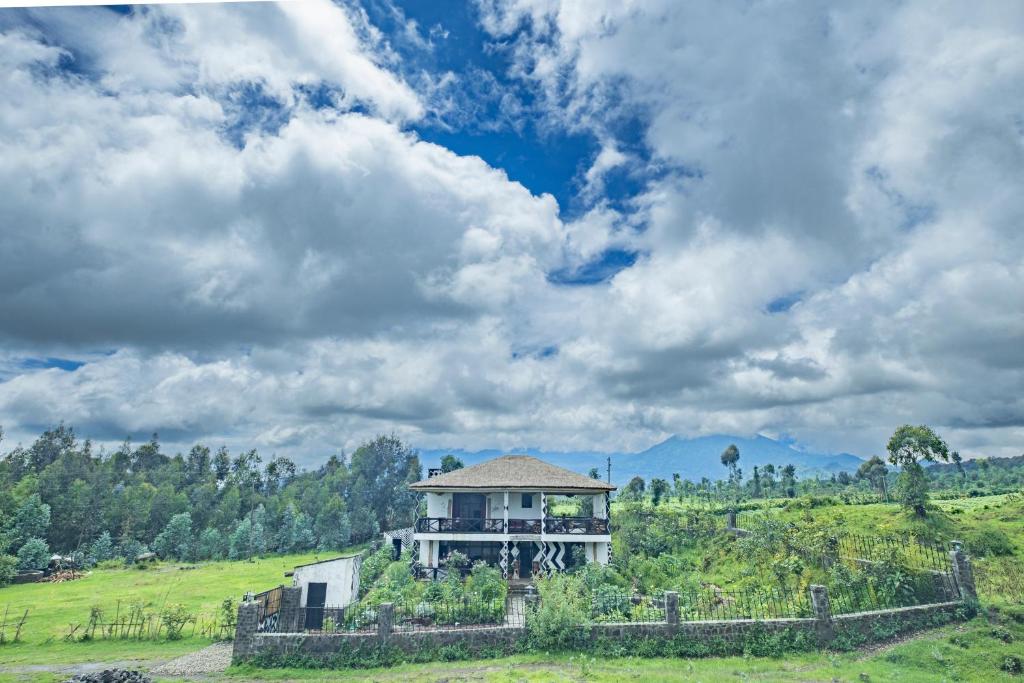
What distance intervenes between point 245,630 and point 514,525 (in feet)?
38.8

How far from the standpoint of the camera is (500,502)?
24328 millimetres

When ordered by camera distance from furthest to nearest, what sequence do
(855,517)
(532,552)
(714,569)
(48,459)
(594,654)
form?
(48,459) → (855,517) → (532,552) → (714,569) → (594,654)

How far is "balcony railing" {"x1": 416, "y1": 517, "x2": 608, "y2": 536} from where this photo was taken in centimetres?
2294

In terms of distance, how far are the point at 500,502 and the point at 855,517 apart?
18.1 meters

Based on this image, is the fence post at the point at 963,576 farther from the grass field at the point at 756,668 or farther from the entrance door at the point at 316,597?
the entrance door at the point at 316,597

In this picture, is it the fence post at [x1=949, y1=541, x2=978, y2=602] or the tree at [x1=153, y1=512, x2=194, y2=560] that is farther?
the tree at [x1=153, y1=512, x2=194, y2=560]

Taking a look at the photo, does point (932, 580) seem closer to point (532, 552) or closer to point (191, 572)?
point (532, 552)

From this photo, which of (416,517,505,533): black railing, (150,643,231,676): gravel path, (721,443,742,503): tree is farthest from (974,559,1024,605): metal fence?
(721,443,742,503): tree

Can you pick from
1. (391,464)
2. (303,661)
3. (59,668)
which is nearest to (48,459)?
(391,464)

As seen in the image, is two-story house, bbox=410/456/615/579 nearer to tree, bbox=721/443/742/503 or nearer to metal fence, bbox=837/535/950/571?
metal fence, bbox=837/535/950/571

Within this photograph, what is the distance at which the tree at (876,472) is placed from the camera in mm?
44787

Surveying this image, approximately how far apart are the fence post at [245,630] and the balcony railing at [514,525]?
386 inches

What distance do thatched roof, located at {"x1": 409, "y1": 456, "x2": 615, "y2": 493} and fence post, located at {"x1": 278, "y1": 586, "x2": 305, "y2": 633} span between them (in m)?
7.69

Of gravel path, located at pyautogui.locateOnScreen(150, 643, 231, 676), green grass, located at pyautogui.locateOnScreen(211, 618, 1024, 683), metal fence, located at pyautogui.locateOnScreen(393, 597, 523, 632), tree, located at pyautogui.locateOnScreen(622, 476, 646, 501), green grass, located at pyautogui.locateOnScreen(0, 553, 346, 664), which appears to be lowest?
green grass, located at pyautogui.locateOnScreen(0, 553, 346, 664)
